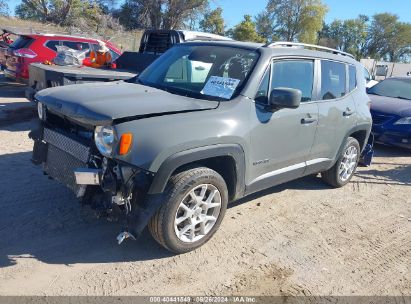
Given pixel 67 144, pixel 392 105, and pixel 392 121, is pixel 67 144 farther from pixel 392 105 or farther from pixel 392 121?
pixel 392 105

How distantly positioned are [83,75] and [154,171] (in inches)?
186

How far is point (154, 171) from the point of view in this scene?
317cm

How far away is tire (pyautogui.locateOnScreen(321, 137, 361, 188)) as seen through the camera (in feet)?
18.2

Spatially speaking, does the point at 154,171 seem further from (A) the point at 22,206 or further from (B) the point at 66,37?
(B) the point at 66,37

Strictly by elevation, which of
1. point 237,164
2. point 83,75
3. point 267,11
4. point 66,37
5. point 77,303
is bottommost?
point 77,303

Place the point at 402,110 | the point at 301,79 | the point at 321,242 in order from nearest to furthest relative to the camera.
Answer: the point at 321,242 < the point at 301,79 < the point at 402,110

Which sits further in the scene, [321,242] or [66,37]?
[66,37]

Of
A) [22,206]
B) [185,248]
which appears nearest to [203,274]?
[185,248]

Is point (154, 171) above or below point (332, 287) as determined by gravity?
above

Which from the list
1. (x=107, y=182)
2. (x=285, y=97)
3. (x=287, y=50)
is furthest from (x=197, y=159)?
(x=287, y=50)

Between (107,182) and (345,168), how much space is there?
3804 millimetres

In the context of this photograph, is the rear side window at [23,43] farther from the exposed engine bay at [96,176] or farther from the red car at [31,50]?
the exposed engine bay at [96,176]

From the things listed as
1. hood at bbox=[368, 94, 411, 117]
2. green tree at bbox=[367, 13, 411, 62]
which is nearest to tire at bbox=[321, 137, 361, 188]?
hood at bbox=[368, 94, 411, 117]

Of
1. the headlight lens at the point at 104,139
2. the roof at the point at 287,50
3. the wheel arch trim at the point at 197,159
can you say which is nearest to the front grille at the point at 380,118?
the roof at the point at 287,50
